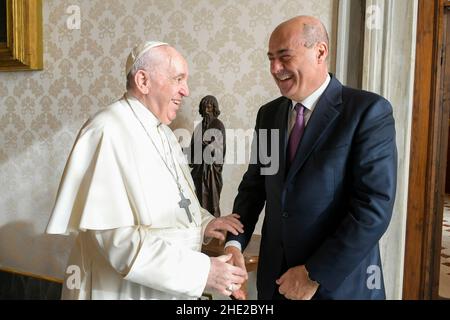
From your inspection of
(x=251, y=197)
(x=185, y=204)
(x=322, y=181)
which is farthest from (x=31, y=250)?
(x=322, y=181)

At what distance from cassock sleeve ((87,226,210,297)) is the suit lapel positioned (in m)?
0.47

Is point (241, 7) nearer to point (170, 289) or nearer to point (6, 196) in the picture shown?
point (170, 289)

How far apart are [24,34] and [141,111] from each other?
2349mm

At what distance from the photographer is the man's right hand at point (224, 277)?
1.71 m

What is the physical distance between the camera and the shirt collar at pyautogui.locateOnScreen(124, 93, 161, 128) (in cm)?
191

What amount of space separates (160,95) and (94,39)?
2.02 m

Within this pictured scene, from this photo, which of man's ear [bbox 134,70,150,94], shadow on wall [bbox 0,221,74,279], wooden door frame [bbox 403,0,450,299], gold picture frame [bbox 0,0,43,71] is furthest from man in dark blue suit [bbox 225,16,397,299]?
gold picture frame [bbox 0,0,43,71]

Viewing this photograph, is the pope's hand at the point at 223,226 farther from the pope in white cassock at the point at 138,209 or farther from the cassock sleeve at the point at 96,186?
the cassock sleeve at the point at 96,186

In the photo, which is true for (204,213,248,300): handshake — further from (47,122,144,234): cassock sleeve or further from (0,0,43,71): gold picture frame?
(0,0,43,71): gold picture frame

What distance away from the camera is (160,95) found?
6.23ft

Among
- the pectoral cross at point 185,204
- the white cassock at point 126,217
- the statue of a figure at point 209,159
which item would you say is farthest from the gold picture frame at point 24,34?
the pectoral cross at point 185,204

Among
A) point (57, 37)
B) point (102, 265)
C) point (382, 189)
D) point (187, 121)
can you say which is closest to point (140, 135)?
point (102, 265)

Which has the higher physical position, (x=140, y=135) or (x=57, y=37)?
(x=57, y=37)

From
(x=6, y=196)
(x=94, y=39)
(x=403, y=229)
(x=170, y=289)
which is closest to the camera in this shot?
(x=170, y=289)
